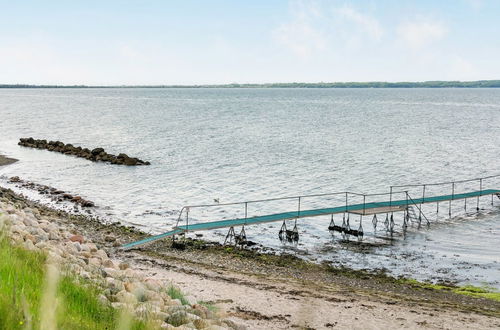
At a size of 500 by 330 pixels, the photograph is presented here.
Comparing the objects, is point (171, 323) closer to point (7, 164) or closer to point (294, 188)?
point (294, 188)

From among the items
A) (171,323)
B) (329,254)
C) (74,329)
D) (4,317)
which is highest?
(4,317)

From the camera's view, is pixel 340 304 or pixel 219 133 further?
pixel 219 133

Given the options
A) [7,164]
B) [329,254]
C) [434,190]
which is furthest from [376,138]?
[329,254]

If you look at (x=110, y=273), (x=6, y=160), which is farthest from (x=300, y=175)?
(x=110, y=273)

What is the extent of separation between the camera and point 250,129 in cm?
8231

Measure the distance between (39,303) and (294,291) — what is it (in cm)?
Answer: 1204

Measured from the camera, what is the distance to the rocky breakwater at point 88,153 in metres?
46.4

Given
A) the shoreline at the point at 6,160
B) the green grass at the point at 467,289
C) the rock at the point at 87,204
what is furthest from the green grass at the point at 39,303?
the shoreline at the point at 6,160

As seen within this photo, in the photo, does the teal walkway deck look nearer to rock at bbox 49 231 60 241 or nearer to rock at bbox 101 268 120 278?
rock at bbox 49 231 60 241

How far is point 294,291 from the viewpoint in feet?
53.7

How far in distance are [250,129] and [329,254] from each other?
60714 millimetres

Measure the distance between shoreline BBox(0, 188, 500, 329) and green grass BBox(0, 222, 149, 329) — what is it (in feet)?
19.6

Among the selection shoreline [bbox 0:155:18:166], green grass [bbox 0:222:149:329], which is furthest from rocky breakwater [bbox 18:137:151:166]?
green grass [bbox 0:222:149:329]

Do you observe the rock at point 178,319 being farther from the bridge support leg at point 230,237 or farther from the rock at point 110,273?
the bridge support leg at point 230,237
